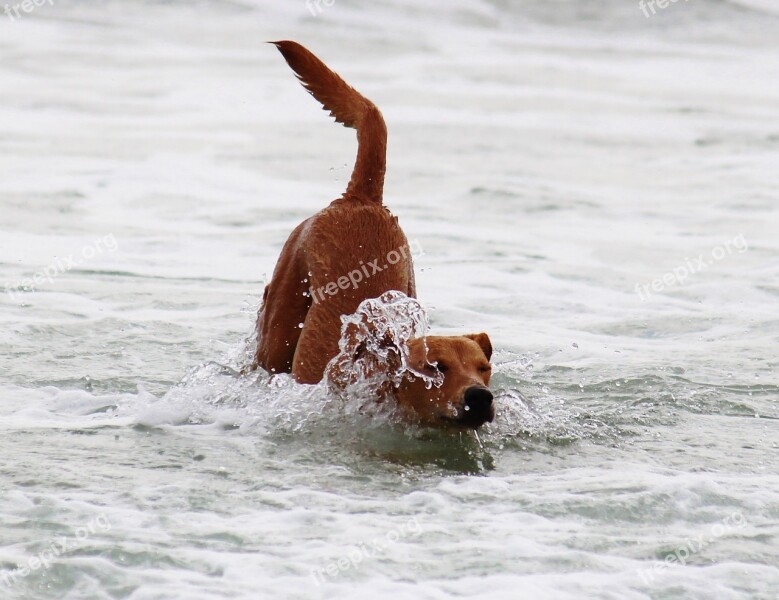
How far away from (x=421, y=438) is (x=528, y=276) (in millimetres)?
4244

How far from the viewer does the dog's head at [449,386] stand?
208 inches

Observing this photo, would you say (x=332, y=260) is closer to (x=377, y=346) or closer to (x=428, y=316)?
(x=377, y=346)

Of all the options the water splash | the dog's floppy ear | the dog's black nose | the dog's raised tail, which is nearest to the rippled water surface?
the water splash

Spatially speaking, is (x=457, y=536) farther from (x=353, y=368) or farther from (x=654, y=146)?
(x=654, y=146)

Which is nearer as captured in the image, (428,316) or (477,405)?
(477,405)

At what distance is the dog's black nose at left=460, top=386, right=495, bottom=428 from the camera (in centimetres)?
524

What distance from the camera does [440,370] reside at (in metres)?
5.39

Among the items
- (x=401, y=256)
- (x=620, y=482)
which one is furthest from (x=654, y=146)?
(x=620, y=482)

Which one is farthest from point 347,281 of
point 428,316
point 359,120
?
point 428,316

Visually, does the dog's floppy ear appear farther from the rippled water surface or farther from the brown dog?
the rippled water surface

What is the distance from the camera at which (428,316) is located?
8125mm

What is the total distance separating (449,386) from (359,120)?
167cm

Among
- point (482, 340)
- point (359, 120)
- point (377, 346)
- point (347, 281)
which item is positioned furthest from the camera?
point (359, 120)

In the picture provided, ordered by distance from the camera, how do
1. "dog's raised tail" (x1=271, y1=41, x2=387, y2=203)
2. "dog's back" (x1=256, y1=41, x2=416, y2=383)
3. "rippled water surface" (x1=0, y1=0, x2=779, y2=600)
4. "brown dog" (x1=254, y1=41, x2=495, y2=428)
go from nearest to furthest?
"rippled water surface" (x1=0, y1=0, x2=779, y2=600), "brown dog" (x1=254, y1=41, x2=495, y2=428), "dog's back" (x1=256, y1=41, x2=416, y2=383), "dog's raised tail" (x1=271, y1=41, x2=387, y2=203)
